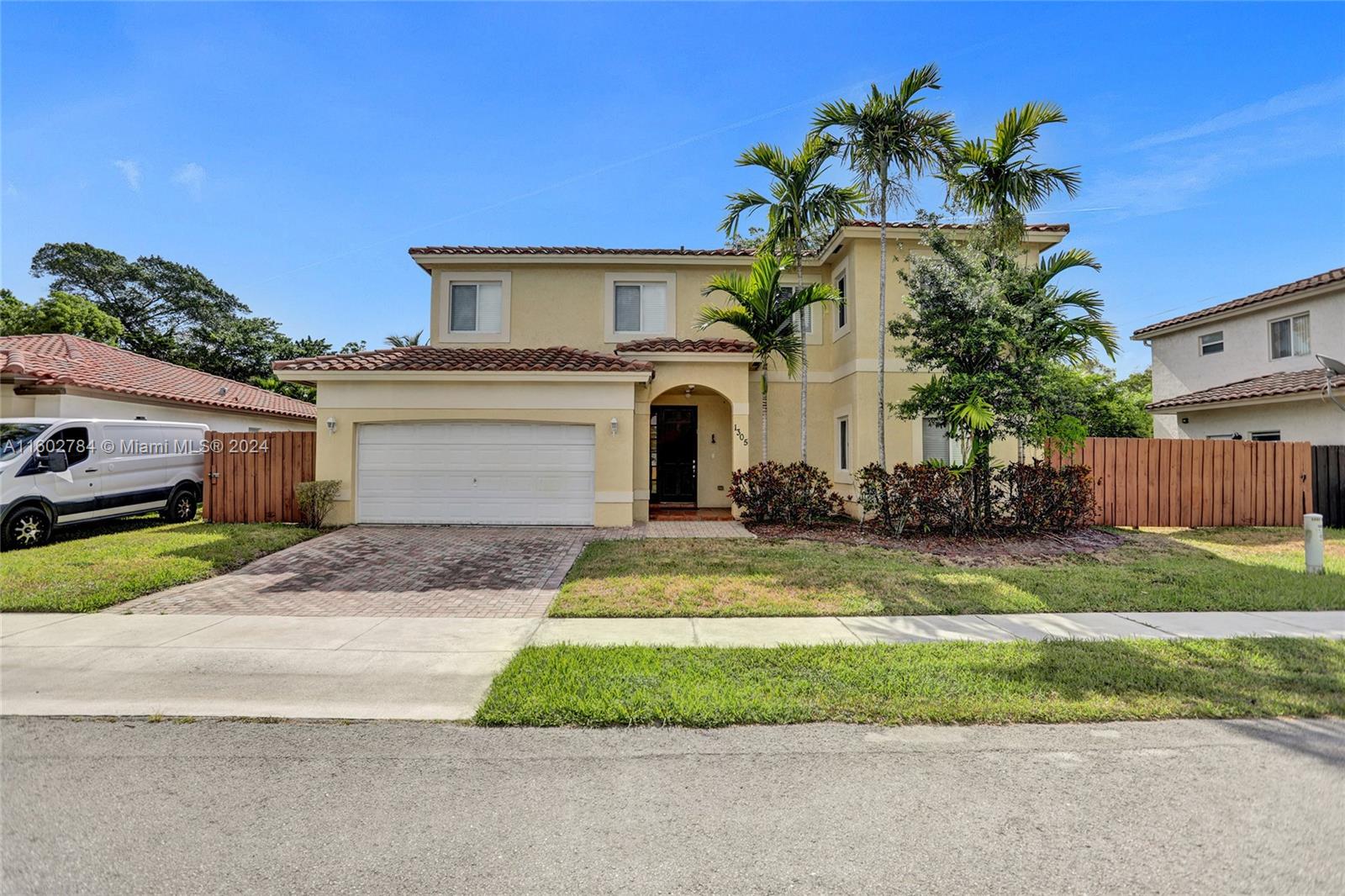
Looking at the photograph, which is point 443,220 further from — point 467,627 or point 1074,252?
point 1074,252

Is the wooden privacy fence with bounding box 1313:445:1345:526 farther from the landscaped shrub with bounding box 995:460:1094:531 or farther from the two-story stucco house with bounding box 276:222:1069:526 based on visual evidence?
the two-story stucco house with bounding box 276:222:1069:526

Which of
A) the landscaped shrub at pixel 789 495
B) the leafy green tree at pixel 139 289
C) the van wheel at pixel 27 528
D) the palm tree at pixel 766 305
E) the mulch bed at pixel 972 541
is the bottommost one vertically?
the mulch bed at pixel 972 541

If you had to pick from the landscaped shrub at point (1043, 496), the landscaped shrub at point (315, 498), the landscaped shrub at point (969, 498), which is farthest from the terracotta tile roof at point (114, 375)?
the landscaped shrub at point (1043, 496)

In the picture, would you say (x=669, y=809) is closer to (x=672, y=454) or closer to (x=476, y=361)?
(x=476, y=361)

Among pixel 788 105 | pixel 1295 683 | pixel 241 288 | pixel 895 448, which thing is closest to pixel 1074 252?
pixel 895 448

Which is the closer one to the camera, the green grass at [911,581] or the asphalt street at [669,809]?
the asphalt street at [669,809]

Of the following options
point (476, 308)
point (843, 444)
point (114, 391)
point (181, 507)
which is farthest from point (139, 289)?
point (843, 444)

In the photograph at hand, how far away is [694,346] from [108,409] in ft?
48.3

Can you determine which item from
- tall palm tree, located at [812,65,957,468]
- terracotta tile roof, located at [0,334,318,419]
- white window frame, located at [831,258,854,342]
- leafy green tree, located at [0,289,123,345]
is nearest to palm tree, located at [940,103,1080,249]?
tall palm tree, located at [812,65,957,468]

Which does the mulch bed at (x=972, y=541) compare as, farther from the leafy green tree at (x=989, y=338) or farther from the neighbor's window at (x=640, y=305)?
the neighbor's window at (x=640, y=305)

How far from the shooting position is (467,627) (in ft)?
20.3

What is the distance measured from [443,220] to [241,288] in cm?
3522

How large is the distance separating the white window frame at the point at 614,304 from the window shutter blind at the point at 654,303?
0.24 feet

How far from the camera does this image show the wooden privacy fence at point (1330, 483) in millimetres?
12789
